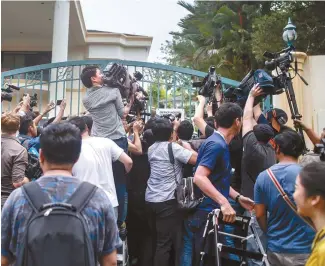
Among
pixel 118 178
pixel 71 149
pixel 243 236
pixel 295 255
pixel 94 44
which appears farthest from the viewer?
pixel 94 44

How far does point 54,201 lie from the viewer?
67.9 inches

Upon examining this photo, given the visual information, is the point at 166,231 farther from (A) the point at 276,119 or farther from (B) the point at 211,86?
(B) the point at 211,86

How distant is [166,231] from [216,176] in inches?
37.1

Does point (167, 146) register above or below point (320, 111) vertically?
below

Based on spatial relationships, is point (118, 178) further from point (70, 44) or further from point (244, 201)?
point (70, 44)

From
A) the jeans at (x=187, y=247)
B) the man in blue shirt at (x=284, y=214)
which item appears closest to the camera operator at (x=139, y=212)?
the jeans at (x=187, y=247)

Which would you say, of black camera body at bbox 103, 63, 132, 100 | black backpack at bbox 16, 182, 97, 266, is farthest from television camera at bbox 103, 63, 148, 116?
black backpack at bbox 16, 182, 97, 266

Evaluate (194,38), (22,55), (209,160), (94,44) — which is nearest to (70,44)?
(94,44)

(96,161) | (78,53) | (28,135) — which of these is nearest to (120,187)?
(96,161)

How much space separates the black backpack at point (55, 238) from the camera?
1.64 m

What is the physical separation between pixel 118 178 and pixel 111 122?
0.55m

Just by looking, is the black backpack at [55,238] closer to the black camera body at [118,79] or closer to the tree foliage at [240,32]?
the black camera body at [118,79]

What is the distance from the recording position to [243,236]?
3006mm

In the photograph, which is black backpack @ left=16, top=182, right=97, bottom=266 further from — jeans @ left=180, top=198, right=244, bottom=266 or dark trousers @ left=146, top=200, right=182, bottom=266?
dark trousers @ left=146, top=200, right=182, bottom=266
